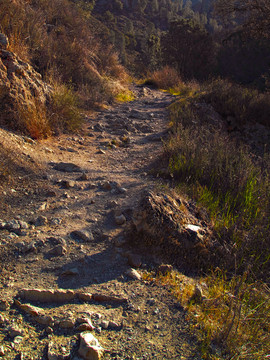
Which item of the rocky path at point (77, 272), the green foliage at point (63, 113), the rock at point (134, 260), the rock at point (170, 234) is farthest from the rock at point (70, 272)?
the green foliage at point (63, 113)

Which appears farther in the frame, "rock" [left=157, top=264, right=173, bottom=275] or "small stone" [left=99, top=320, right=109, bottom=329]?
"rock" [left=157, top=264, right=173, bottom=275]

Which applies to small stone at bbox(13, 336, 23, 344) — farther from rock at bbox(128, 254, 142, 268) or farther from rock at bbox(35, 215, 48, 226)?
rock at bbox(35, 215, 48, 226)

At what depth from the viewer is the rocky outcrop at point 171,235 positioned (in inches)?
101

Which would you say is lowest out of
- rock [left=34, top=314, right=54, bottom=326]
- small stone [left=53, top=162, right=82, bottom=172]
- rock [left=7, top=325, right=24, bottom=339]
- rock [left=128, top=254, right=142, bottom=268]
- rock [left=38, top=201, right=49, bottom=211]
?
small stone [left=53, top=162, right=82, bottom=172]

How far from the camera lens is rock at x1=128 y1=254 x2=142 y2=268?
239 cm

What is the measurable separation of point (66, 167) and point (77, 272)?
6.86 ft

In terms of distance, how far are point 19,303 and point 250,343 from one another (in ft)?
4.47

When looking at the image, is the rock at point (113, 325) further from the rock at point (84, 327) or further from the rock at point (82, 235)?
the rock at point (82, 235)

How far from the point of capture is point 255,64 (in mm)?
15984

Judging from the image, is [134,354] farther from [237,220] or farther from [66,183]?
[66,183]

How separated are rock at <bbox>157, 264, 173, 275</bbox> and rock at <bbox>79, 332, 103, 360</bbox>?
84cm

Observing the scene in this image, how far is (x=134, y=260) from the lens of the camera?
2.41 meters

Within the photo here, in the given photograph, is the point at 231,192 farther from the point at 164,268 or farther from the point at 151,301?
the point at 151,301

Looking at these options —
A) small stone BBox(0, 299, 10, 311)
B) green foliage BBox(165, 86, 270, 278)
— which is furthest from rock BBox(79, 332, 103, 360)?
green foliage BBox(165, 86, 270, 278)
